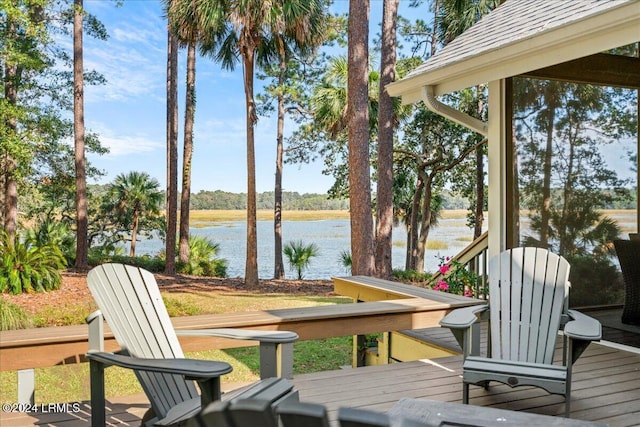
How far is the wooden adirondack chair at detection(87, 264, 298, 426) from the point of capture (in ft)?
7.34

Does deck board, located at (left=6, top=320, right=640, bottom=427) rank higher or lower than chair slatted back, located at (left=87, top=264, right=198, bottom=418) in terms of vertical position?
lower

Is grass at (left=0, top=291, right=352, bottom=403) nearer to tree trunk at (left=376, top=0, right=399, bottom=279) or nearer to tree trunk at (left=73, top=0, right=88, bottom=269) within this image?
tree trunk at (left=376, top=0, right=399, bottom=279)

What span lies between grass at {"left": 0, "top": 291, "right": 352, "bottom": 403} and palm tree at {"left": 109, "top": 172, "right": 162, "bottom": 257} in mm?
7238

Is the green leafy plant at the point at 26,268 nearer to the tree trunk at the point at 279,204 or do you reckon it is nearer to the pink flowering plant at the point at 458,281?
the tree trunk at the point at 279,204

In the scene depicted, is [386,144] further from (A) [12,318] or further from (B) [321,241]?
(B) [321,241]

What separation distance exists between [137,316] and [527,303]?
2.26 m

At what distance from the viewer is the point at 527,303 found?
334 cm

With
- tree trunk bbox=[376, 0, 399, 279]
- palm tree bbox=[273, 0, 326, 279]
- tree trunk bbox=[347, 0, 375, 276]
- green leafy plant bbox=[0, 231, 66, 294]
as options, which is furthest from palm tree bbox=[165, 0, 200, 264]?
tree trunk bbox=[347, 0, 375, 276]

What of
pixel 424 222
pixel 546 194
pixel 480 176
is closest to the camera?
pixel 546 194

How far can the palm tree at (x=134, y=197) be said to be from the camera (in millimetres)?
18438

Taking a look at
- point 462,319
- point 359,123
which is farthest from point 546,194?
point 359,123

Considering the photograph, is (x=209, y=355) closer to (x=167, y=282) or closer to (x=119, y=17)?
(x=167, y=282)

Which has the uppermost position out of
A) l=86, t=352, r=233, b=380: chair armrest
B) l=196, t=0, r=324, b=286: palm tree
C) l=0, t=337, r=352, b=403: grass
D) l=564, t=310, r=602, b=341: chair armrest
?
l=196, t=0, r=324, b=286: palm tree

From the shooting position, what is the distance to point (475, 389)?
3.44m
